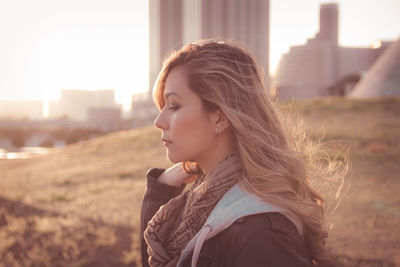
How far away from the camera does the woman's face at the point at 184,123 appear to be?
1.90 m

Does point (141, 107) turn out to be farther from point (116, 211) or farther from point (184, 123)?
point (184, 123)

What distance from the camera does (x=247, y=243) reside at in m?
1.45

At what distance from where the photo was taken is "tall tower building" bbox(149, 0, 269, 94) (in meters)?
72.4

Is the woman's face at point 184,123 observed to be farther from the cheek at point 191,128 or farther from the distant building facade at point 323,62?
the distant building facade at point 323,62

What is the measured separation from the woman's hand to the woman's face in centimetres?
47

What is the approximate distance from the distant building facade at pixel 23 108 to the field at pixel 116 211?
432 feet

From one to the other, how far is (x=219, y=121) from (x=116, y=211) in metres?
5.87

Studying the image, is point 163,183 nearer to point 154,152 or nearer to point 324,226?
point 324,226

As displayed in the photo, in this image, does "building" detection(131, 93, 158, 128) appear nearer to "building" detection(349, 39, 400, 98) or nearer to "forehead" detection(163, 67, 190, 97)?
"building" detection(349, 39, 400, 98)

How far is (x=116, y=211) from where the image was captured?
7.25m

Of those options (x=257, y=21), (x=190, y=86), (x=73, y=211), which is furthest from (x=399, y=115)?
(x=257, y=21)

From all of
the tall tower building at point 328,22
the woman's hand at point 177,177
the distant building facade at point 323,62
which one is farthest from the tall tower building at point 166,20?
the tall tower building at point 328,22

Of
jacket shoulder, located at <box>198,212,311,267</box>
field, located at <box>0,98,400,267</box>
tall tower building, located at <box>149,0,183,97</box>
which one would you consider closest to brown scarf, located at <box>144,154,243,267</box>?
jacket shoulder, located at <box>198,212,311,267</box>

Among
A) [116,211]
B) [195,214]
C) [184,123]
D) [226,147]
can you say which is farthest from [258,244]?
[116,211]
